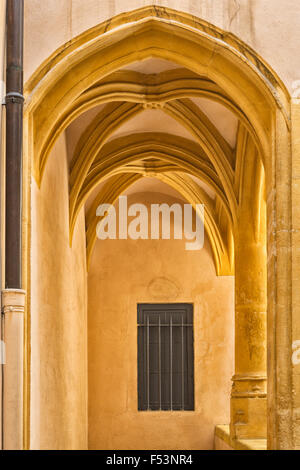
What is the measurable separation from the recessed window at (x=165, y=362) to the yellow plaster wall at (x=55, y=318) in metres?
2.15

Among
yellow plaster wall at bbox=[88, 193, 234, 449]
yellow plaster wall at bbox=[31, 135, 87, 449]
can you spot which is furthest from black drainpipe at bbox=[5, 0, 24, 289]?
yellow plaster wall at bbox=[88, 193, 234, 449]

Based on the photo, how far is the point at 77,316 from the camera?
12352 millimetres

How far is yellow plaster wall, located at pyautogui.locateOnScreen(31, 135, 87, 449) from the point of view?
7.45m

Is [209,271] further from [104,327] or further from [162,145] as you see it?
[162,145]

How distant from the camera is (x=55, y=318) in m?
9.00

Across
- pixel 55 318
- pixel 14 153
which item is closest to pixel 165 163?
pixel 55 318

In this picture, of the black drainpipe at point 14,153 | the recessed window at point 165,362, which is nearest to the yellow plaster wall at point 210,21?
the black drainpipe at point 14,153

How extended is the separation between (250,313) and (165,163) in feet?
12.1

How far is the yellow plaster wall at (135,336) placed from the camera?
49.1 feet

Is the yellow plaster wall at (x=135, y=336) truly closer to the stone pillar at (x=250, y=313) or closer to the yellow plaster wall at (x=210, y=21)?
the stone pillar at (x=250, y=313)

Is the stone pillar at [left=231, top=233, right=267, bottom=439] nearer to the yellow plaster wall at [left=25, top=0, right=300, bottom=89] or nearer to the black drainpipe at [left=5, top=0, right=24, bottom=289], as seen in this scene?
the yellow plaster wall at [left=25, top=0, right=300, bottom=89]

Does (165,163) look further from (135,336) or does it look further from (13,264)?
(13,264)

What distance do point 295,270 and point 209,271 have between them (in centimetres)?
901

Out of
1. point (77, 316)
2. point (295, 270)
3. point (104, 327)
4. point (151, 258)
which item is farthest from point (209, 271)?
point (295, 270)
